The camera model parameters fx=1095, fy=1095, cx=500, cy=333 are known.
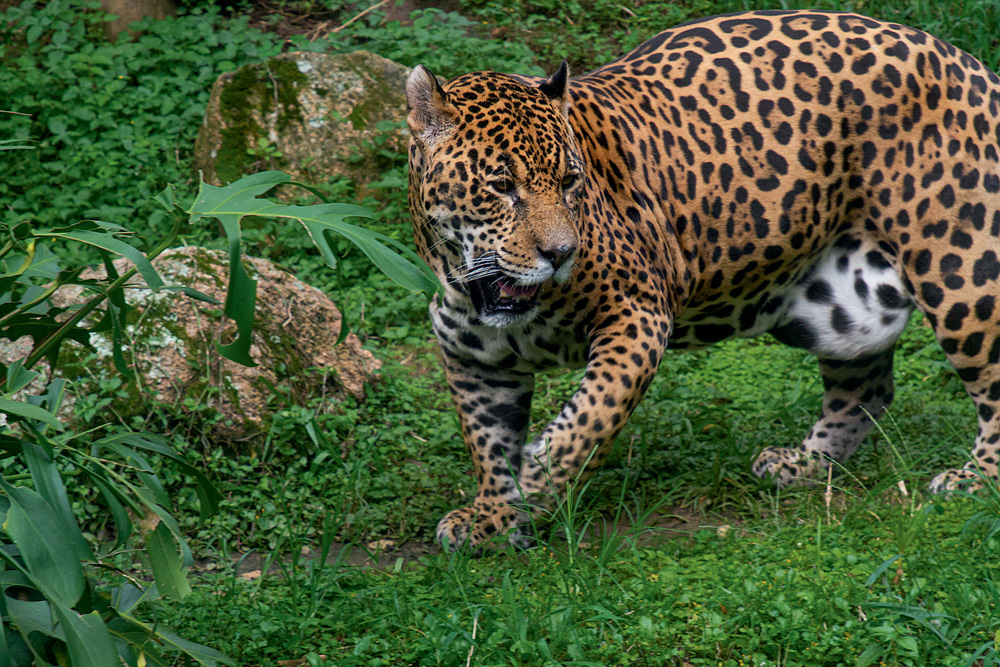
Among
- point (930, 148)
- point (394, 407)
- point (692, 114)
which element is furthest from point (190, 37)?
point (930, 148)

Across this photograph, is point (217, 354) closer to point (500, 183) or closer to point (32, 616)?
point (500, 183)

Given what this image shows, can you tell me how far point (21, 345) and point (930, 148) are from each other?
4631 millimetres

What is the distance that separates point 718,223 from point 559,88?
1005 mm

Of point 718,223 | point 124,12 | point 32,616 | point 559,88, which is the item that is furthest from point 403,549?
point 124,12

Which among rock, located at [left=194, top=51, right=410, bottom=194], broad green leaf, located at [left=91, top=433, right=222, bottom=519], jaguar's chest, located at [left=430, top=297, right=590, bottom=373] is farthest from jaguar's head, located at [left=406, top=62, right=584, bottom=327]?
rock, located at [left=194, top=51, right=410, bottom=194]

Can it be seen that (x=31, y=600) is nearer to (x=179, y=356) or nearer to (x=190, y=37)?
(x=179, y=356)

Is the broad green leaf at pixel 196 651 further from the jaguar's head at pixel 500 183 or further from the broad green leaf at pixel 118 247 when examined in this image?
the jaguar's head at pixel 500 183

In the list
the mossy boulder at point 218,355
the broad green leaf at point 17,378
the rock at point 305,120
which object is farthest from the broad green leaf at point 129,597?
the rock at point 305,120

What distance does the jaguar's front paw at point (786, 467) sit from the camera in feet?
17.9

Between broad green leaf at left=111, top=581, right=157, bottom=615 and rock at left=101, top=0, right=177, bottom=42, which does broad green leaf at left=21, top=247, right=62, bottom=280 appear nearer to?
broad green leaf at left=111, top=581, right=157, bottom=615

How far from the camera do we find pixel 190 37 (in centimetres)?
909

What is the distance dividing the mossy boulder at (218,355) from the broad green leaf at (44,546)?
2.49 meters

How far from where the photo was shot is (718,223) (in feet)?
16.4

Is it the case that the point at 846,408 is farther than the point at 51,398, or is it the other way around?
the point at 846,408
